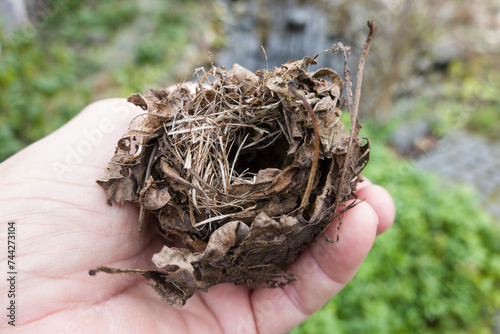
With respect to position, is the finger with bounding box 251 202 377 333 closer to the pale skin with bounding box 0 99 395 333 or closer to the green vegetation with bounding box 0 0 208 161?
the pale skin with bounding box 0 99 395 333

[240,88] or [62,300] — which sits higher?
[240,88]

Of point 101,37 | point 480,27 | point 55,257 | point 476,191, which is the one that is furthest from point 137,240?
point 480,27

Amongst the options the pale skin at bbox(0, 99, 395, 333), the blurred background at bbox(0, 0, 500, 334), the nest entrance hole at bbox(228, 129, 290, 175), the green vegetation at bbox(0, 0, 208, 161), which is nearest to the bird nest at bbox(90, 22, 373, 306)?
the nest entrance hole at bbox(228, 129, 290, 175)

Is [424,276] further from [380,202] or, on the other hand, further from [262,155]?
[262,155]

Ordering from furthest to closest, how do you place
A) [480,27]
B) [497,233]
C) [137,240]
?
[480,27]
[497,233]
[137,240]

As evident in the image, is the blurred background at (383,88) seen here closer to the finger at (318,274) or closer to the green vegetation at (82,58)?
the green vegetation at (82,58)

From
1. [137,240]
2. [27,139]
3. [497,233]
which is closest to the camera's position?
[137,240]

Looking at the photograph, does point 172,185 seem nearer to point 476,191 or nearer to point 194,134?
point 194,134
